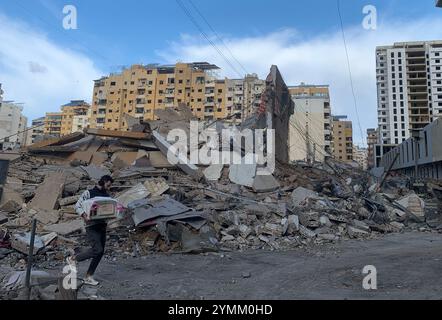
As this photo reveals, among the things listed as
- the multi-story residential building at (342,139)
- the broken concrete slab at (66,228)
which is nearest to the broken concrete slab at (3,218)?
the broken concrete slab at (66,228)

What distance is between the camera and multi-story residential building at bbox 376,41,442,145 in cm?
8519

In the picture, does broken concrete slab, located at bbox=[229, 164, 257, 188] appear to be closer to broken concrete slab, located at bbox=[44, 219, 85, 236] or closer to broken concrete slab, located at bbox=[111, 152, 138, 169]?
broken concrete slab, located at bbox=[111, 152, 138, 169]

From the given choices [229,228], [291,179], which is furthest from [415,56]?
[229,228]

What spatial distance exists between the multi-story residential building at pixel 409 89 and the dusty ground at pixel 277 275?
86.9 m

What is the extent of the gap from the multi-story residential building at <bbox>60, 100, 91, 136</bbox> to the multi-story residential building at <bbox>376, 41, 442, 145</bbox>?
266 feet

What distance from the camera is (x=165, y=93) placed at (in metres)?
82.6

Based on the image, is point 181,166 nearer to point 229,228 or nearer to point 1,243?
point 229,228

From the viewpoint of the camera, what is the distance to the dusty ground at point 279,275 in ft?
15.4

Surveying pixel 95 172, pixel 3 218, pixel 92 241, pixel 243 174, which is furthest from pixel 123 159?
pixel 92 241

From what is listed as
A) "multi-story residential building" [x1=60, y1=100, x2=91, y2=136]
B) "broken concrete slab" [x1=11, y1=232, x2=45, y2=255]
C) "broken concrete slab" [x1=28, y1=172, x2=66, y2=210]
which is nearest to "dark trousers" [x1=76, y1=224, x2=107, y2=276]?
"broken concrete slab" [x1=11, y1=232, x2=45, y2=255]

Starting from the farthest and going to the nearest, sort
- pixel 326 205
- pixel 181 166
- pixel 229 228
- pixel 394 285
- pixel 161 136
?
1. pixel 161 136
2. pixel 181 166
3. pixel 326 205
4. pixel 229 228
5. pixel 394 285

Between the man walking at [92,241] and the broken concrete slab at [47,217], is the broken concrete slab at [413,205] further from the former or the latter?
the man walking at [92,241]

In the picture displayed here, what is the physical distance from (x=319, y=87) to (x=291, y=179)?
2916 inches

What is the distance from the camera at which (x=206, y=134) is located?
621 inches
